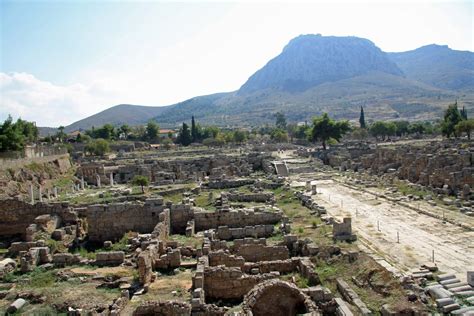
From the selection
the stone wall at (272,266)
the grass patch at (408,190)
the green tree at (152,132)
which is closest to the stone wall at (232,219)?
the stone wall at (272,266)

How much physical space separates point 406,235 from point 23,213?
19619 millimetres

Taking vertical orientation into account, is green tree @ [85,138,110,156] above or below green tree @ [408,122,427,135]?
above

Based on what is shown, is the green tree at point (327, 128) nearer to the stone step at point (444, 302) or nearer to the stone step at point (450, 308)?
the stone step at point (444, 302)

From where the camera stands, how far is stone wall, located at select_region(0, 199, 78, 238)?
76.7 ft

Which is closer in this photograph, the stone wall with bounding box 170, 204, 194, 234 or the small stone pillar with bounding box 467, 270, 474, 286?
the small stone pillar with bounding box 467, 270, 474, 286

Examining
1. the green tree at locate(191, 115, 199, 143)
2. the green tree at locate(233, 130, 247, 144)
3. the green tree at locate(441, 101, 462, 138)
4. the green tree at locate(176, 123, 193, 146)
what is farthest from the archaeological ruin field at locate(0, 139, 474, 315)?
the green tree at locate(191, 115, 199, 143)

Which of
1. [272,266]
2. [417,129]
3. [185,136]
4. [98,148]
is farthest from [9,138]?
[417,129]

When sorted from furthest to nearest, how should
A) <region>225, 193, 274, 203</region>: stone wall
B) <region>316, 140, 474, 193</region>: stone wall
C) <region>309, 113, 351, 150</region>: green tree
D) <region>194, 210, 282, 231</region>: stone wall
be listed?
1. <region>309, 113, 351, 150</region>: green tree
2. <region>316, 140, 474, 193</region>: stone wall
3. <region>225, 193, 274, 203</region>: stone wall
4. <region>194, 210, 282, 231</region>: stone wall

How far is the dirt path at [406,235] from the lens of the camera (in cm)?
1614

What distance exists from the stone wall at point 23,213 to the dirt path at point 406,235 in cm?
1480

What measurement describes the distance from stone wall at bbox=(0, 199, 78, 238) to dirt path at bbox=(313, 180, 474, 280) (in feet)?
48.6

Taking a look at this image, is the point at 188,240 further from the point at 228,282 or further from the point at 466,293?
the point at 466,293

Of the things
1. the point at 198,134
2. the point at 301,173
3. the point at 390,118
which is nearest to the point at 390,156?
the point at 301,173

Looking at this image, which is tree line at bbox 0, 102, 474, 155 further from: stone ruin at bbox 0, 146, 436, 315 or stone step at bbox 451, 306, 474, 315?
stone step at bbox 451, 306, 474, 315
